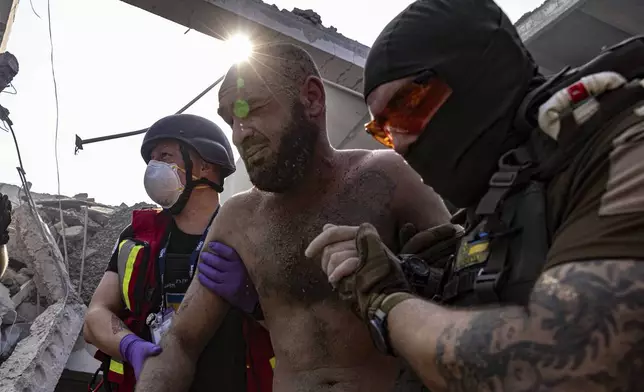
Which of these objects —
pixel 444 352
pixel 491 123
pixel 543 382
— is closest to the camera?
pixel 543 382

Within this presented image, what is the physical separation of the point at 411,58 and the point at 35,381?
418 cm

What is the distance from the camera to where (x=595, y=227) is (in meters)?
1.04

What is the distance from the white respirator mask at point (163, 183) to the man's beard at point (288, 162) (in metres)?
1.28

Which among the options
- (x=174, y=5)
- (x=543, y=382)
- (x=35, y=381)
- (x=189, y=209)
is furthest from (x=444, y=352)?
(x=174, y=5)

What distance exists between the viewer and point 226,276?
2.63 m

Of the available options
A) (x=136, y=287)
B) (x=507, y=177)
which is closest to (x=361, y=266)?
(x=507, y=177)

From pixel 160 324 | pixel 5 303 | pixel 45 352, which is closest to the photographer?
pixel 160 324

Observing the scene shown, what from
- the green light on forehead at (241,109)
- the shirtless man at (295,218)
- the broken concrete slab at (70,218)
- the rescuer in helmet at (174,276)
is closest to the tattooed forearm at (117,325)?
the rescuer in helmet at (174,276)

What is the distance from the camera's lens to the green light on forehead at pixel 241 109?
249 cm

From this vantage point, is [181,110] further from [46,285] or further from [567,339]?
[567,339]

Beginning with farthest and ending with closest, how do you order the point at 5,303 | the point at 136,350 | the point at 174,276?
the point at 5,303
the point at 174,276
the point at 136,350

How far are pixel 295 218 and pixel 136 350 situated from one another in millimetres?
1209

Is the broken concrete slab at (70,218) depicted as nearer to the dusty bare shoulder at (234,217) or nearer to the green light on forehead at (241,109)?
Result: the dusty bare shoulder at (234,217)

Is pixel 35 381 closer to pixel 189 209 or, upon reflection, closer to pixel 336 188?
pixel 189 209
